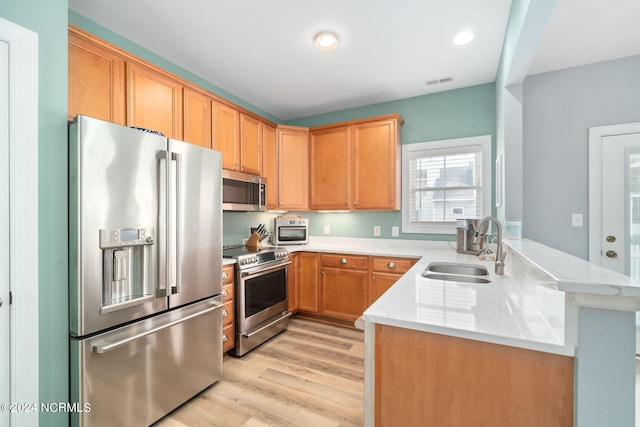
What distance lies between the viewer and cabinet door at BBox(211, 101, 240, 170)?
8.90 feet

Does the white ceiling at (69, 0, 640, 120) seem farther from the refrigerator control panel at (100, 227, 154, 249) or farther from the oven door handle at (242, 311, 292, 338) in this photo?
the oven door handle at (242, 311, 292, 338)

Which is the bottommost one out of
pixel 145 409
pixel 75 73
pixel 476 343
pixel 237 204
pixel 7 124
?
pixel 145 409

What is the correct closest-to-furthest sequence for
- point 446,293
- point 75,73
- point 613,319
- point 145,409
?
point 613,319 < point 446,293 < point 145,409 < point 75,73

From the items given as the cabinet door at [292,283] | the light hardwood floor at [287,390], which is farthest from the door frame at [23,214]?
the cabinet door at [292,283]

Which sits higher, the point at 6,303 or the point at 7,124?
the point at 7,124

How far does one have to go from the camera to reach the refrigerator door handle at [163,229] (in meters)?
1.73

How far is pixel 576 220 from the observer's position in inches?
102

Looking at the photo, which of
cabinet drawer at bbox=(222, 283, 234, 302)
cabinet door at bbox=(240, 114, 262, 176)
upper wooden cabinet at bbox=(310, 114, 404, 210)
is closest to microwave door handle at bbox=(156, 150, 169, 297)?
cabinet drawer at bbox=(222, 283, 234, 302)

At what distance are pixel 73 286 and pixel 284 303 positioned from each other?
1933mm

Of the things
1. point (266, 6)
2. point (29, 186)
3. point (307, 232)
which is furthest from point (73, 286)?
point (307, 232)

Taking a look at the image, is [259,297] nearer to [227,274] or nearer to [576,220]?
[227,274]

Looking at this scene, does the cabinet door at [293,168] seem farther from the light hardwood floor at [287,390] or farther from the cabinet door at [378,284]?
the light hardwood floor at [287,390]

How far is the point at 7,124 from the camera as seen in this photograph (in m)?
1.26

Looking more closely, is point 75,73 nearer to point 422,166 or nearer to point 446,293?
point 446,293
